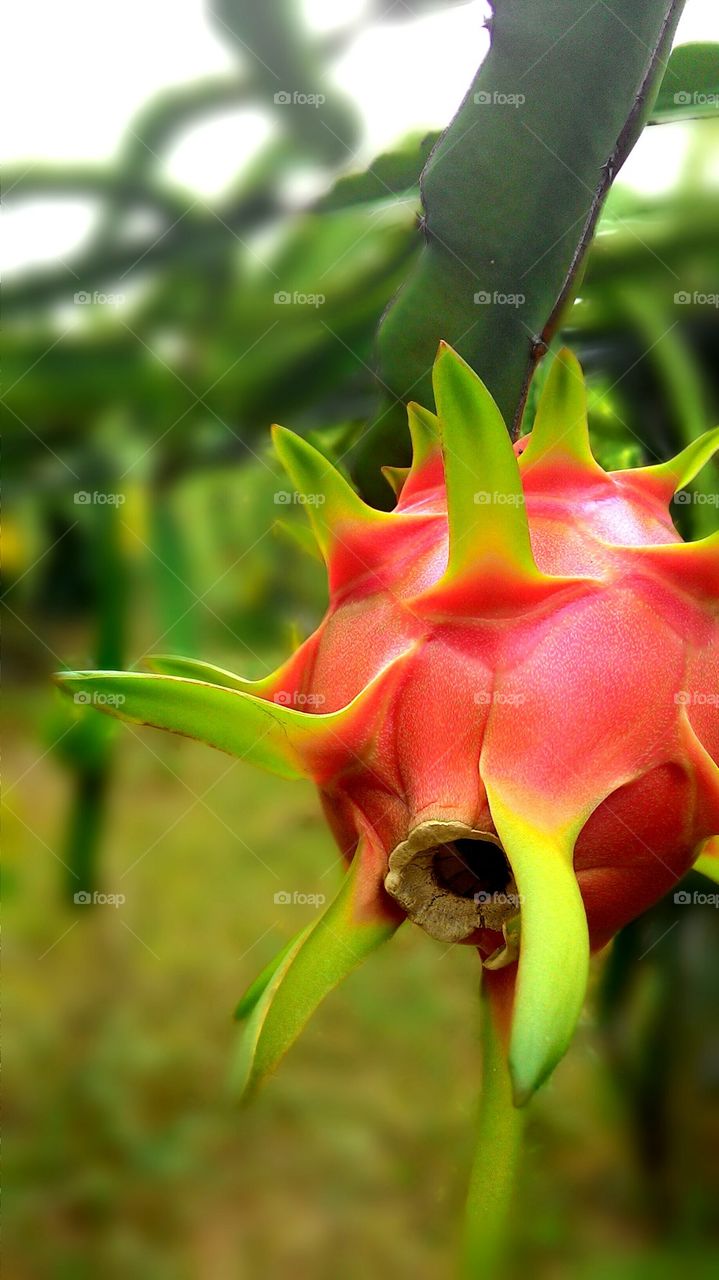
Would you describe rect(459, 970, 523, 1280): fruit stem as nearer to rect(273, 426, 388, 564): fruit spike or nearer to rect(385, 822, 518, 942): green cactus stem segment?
rect(385, 822, 518, 942): green cactus stem segment

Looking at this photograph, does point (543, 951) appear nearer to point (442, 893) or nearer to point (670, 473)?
point (442, 893)

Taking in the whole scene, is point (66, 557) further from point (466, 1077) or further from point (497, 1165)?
point (466, 1077)

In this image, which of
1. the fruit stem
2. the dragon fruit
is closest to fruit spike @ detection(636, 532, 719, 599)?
the dragon fruit

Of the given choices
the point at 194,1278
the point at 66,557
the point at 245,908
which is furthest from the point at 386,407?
the point at 245,908

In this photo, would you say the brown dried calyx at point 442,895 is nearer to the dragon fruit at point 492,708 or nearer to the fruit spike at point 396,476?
the dragon fruit at point 492,708

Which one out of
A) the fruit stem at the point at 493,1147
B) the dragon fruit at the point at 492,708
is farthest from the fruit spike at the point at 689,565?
the fruit stem at the point at 493,1147

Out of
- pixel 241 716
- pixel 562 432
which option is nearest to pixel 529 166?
pixel 562 432

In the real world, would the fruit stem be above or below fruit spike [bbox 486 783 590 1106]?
below

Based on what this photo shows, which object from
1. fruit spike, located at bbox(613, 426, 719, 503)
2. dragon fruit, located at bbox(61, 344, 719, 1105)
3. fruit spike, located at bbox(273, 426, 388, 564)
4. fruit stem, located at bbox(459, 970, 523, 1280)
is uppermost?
fruit spike, located at bbox(273, 426, 388, 564)
